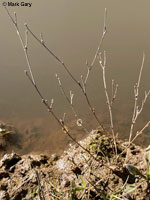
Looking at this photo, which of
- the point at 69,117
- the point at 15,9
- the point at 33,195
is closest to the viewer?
the point at 33,195

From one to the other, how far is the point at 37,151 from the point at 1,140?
512mm

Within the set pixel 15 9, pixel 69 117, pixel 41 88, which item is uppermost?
pixel 15 9

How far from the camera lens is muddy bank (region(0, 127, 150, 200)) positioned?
166 cm

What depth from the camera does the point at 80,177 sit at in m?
1.73

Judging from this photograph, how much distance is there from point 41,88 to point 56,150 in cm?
129

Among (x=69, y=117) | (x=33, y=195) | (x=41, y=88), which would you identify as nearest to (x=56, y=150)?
(x=69, y=117)

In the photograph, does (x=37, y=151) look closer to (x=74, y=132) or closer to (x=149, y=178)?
(x=74, y=132)

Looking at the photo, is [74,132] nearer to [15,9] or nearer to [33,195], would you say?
[33,195]

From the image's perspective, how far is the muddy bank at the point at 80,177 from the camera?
1658mm

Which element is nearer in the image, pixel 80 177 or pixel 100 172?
pixel 80 177

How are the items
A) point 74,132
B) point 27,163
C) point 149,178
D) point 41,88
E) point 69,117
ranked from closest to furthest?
point 149,178 → point 27,163 → point 74,132 → point 69,117 → point 41,88

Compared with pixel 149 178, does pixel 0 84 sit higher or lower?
higher

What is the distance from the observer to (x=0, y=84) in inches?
150

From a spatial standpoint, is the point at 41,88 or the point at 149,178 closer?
the point at 149,178
